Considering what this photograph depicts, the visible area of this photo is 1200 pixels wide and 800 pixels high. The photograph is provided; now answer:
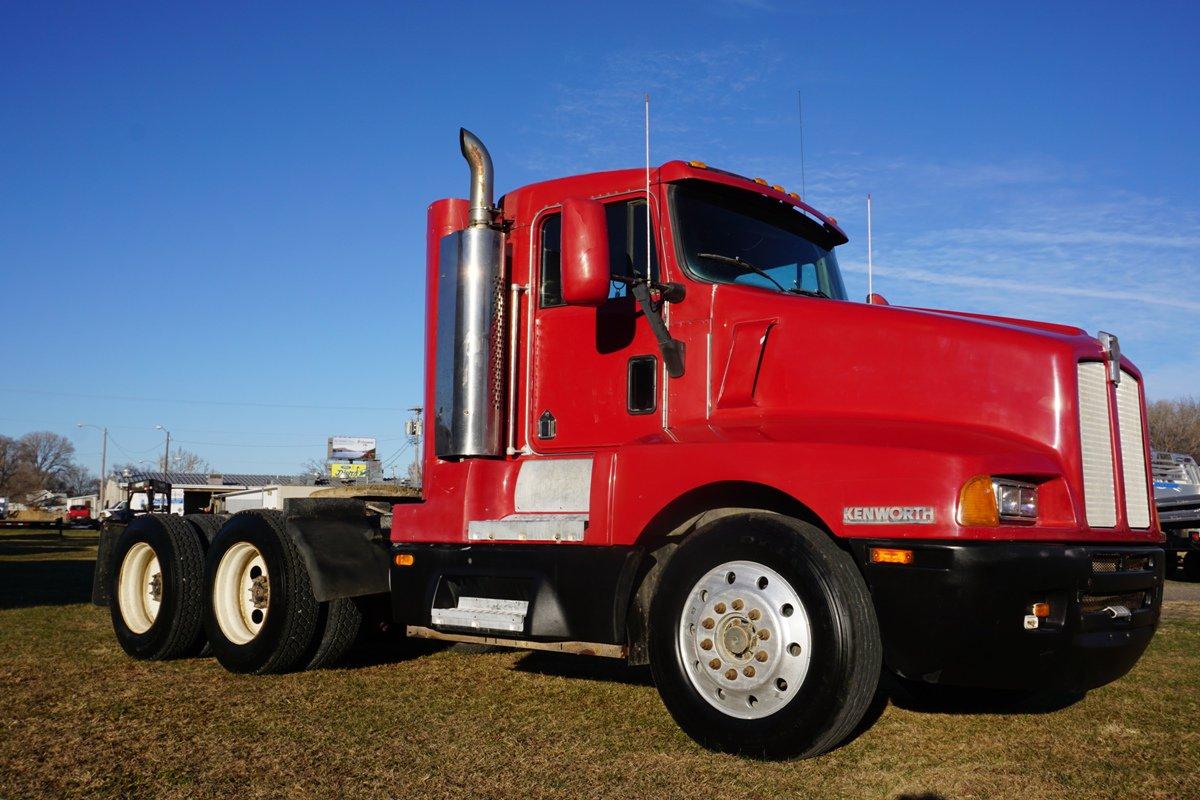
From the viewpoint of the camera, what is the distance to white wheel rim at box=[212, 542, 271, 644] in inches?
297

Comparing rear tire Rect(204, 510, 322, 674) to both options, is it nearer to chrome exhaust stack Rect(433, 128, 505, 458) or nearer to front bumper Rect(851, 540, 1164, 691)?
chrome exhaust stack Rect(433, 128, 505, 458)

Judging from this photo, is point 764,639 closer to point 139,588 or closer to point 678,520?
point 678,520

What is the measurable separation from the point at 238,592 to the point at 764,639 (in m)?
4.49

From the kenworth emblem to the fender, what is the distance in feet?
11.5

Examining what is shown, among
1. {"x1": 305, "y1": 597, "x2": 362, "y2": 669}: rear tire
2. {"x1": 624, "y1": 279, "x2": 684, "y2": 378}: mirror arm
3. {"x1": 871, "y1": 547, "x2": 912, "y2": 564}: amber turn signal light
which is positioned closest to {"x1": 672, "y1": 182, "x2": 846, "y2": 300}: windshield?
{"x1": 624, "y1": 279, "x2": 684, "y2": 378}: mirror arm

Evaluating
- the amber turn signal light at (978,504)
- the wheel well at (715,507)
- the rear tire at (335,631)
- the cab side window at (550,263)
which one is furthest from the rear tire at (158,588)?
the amber turn signal light at (978,504)

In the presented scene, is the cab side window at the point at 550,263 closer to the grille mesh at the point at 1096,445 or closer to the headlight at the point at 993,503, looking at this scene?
the headlight at the point at 993,503

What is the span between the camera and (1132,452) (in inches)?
220

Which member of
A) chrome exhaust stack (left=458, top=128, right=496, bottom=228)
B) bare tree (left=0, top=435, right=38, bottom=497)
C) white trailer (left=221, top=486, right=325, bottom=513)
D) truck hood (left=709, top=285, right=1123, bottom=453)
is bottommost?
white trailer (left=221, top=486, right=325, bottom=513)

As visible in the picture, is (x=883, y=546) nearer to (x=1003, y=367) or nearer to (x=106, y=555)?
(x=1003, y=367)

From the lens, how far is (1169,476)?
19562 millimetres

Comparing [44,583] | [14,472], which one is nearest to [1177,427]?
[44,583]

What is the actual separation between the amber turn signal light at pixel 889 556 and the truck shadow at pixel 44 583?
415 inches

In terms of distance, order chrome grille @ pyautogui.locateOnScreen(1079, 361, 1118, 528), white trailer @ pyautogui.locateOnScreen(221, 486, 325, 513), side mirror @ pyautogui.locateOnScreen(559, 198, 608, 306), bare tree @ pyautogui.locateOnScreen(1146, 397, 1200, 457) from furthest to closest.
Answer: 1. bare tree @ pyautogui.locateOnScreen(1146, 397, 1200, 457)
2. white trailer @ pyautogui.locateOnScreen(221, 486, 325, 513)
3. side mirror @ pyautogui.locateOnScreen(559, 198, 608, 306)
4. chrome grille @ pyautogui.locateOnScreen(1079, 361, 1118, 528)
